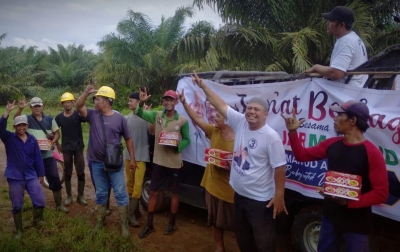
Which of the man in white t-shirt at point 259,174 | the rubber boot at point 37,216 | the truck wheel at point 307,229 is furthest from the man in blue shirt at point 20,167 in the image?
the truck wheel at point 307,229

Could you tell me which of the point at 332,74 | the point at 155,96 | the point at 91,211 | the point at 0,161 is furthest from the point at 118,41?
the point at 332,74

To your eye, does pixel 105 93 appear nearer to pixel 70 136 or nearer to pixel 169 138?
pixel 169 138

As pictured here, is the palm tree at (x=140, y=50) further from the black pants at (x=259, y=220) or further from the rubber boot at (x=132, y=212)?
the black pants at (x=259, y=220)

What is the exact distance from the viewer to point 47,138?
6.06 m

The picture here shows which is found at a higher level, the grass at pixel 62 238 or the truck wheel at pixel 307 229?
the truck wheel at pixel 307 229

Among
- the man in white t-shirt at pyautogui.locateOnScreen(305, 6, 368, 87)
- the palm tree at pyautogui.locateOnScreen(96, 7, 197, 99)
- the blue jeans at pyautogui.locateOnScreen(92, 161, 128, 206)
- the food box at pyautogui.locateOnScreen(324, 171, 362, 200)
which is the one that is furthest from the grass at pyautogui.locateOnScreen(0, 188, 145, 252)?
the palm tree at pyautogui.locateOnScreen(96, 7, 197, 99)

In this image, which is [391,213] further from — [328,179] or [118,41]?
[118,41]

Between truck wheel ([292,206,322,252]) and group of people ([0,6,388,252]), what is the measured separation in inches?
22.9

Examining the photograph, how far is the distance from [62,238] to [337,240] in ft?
10.8

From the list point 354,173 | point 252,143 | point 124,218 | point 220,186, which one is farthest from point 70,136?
point 354,173

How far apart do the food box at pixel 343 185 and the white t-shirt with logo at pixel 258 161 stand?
0.49m

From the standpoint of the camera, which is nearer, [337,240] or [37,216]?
[337,240]

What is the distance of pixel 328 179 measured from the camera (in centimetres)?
300

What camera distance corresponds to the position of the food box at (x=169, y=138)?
197 inches
